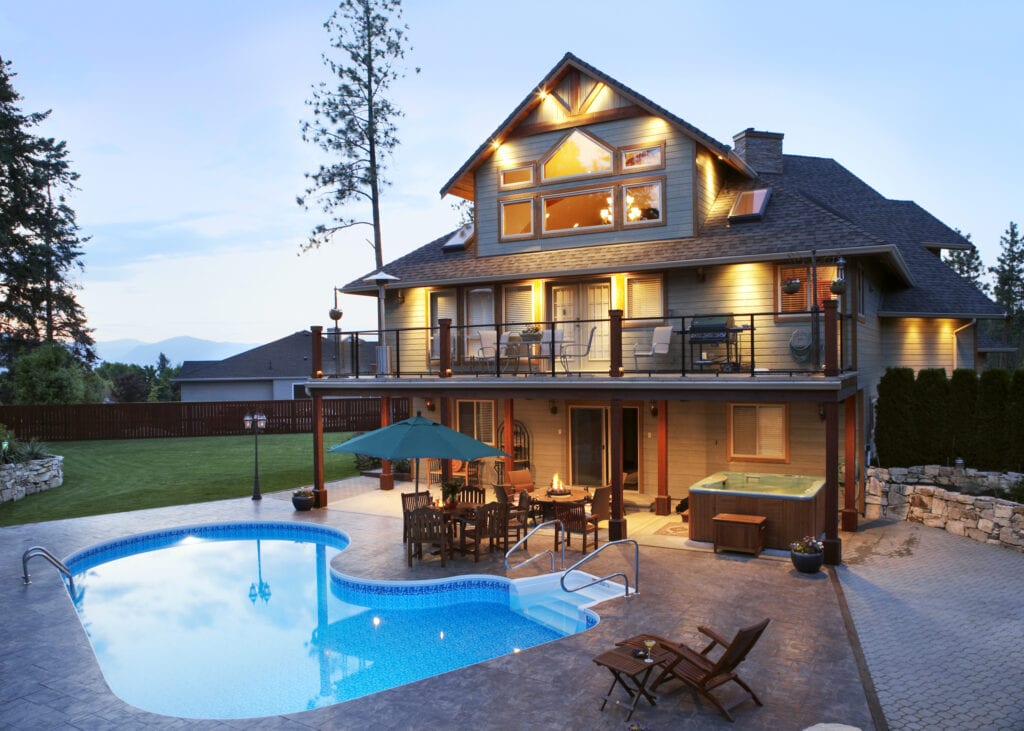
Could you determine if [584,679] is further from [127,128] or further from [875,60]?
[875,60]

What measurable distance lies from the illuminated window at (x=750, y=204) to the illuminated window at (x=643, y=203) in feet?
5.72

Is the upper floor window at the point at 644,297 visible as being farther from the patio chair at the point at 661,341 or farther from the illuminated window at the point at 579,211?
the illuminated window at the point at 579,211

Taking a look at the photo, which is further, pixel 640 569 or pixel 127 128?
pixel 127 128

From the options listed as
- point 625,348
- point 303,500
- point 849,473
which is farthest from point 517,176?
point 849,473

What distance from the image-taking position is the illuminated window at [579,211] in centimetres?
1742

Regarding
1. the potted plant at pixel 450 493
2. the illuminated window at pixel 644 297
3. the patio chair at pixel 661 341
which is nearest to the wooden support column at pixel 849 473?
the patio chair at pixel 661 341

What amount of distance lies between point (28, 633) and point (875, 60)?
78280mm

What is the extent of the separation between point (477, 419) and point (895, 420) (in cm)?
1071

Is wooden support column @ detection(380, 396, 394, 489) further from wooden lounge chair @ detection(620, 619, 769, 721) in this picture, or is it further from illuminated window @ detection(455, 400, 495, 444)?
wooden lounge chair @ detection(620, 619, 769, 721)

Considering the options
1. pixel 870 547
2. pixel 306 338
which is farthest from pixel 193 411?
pixel 870 547

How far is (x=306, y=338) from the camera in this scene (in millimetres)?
45812

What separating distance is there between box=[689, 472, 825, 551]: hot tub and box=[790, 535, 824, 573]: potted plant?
0.97 metres

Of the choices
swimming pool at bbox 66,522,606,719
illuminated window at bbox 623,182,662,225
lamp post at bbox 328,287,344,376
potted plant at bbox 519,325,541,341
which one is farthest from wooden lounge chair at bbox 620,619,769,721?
lamp post at bbox 328,287,344,376

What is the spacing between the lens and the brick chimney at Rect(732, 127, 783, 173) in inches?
822
